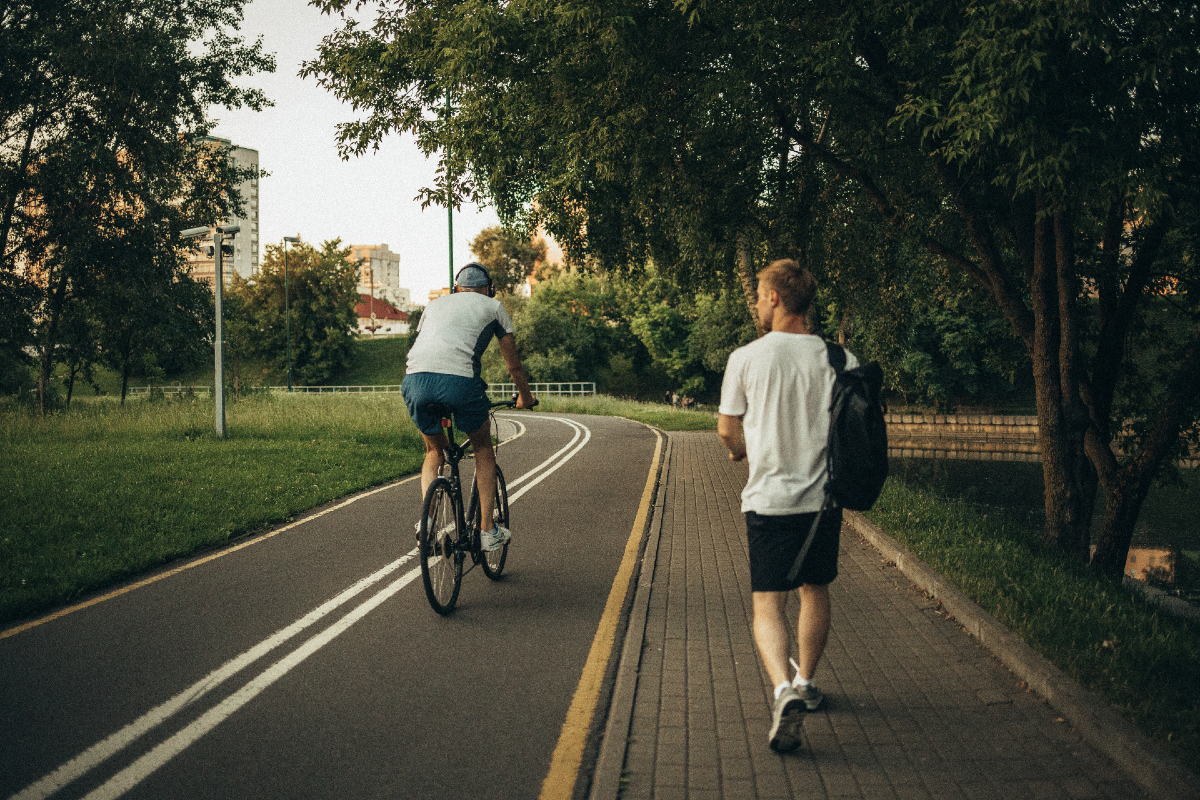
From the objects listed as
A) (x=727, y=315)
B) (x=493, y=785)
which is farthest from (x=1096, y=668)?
(x=727, y=315)

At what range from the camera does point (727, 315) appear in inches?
2132

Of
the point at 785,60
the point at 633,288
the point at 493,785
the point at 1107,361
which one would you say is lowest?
the point at 493,785

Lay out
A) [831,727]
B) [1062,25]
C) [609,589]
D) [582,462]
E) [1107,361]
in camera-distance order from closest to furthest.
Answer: [831,727] → [1062,25] → [609,589] → [1107,361] → [582,462]

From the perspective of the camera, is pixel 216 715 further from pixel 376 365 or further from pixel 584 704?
pixel 376 365

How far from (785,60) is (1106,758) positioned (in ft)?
26.3

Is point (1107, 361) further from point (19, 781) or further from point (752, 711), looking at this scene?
point (19, 781)

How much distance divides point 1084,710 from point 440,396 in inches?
150

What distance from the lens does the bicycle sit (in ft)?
17.4

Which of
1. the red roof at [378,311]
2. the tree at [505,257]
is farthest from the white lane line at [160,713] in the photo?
the red roof at [378,311]

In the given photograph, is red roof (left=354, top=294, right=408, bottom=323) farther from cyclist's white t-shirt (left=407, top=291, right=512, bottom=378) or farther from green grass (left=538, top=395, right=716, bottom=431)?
cyclist's white t-shirt (left=407, top=291, right=512, bottom=378)

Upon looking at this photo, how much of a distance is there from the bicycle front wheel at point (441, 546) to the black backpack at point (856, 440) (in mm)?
2630

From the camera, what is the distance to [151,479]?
10836 millimetres

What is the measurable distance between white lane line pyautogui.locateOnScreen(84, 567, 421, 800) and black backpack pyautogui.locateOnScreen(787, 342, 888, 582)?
278cm

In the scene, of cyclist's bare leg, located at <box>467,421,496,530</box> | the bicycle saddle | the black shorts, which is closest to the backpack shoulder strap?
the black shorts
